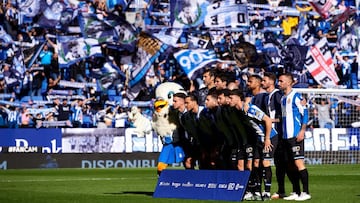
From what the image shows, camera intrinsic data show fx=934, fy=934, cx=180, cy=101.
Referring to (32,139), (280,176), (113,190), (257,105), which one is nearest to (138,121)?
(32,139)

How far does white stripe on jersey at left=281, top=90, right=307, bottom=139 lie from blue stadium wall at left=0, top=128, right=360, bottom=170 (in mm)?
16394

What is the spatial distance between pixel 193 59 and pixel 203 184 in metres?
22.7

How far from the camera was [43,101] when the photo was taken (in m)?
33.4

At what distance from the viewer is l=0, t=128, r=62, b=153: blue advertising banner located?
30.5 m

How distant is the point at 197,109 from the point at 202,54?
861 inches

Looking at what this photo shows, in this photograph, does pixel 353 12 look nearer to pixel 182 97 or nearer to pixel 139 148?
pixel 139 148

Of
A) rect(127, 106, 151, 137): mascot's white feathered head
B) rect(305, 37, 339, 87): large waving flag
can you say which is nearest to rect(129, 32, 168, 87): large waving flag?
rect(127, 106, 151, 137): mascot's white feathered head

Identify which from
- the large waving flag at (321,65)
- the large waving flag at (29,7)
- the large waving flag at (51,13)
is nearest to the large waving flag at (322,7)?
the large waving flag at (321,65)

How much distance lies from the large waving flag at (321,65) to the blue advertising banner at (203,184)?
78.1 ft

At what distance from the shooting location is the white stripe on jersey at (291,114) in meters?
14.8

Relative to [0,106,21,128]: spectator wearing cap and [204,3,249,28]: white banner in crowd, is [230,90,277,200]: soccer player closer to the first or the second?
[0,106,21,128]: spectator wearing cap

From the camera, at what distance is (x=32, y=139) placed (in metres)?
30.7

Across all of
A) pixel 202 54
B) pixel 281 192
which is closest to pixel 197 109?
pixel 281 192

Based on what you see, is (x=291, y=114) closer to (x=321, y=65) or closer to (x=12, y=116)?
(x=12, y=116)
